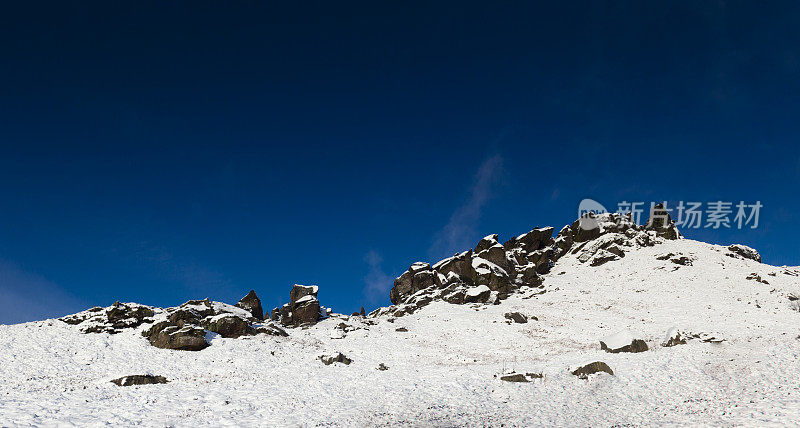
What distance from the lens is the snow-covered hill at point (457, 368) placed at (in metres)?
19.9

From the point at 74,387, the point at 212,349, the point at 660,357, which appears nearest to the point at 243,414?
the point at 74,387

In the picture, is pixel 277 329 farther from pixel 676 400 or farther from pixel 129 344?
pixel 676 400

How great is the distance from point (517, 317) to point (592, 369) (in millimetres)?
24007

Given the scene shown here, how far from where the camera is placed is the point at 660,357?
29672 mm

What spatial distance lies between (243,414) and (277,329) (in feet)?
89.0

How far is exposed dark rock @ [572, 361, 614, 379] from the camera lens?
27.1 metres

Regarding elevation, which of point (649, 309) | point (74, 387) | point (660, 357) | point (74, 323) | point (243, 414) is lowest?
point (243, 414)

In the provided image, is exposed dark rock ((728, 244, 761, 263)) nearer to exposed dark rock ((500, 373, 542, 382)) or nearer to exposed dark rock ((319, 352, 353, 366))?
exposed dark rock ((500, 373, 542, 382))

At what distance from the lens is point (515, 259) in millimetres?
82625

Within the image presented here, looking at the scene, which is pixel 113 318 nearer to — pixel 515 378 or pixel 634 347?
pixel 515 378

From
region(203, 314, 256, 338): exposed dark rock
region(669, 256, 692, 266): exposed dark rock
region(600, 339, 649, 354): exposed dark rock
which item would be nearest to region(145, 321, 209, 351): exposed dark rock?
region(203, 314, 256, 338): exposed dark rock

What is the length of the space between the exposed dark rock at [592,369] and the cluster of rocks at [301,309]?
43386 millimetres

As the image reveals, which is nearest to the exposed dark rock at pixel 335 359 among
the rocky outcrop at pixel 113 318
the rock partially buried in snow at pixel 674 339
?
the rocky outcrop at pixel 113 318

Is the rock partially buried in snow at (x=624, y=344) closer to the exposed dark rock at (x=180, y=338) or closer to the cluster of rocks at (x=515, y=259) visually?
the cluster of rocks at (x=515, y=259)
